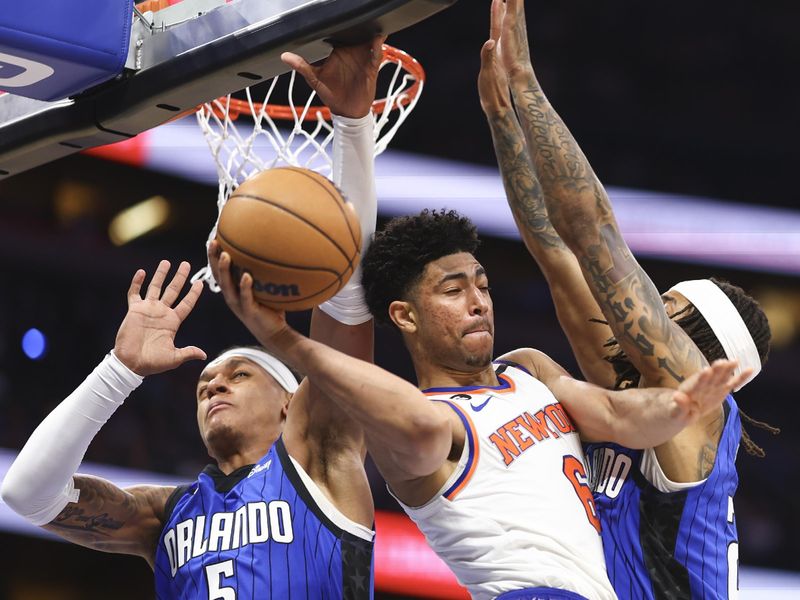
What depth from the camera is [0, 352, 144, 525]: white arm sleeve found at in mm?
3318

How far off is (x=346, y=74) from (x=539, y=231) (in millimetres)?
779

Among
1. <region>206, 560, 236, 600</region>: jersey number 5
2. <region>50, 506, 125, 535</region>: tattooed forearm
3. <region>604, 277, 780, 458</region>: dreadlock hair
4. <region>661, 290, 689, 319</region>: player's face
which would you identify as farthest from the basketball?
<region>50, 506, 125, 535</region>: tattooed forearm

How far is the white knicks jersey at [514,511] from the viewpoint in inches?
100

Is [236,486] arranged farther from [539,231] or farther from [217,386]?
[539,231]

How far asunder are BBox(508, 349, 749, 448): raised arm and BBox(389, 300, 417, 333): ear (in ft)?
1.17

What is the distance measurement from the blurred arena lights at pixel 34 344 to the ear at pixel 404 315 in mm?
5313

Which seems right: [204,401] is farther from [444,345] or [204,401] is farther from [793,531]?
[793,531]

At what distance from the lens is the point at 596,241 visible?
9.07 ft

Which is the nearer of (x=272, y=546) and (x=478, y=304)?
(x=478, y=304)

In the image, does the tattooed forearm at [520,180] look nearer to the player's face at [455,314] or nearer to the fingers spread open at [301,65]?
the player's face at [455,314]

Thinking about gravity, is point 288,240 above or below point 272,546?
above

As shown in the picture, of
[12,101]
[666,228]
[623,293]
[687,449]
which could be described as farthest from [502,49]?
[666,228]

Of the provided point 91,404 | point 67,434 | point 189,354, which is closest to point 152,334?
point 189,354

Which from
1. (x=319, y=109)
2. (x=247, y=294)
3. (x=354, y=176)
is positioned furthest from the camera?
(x=319, y=109)
